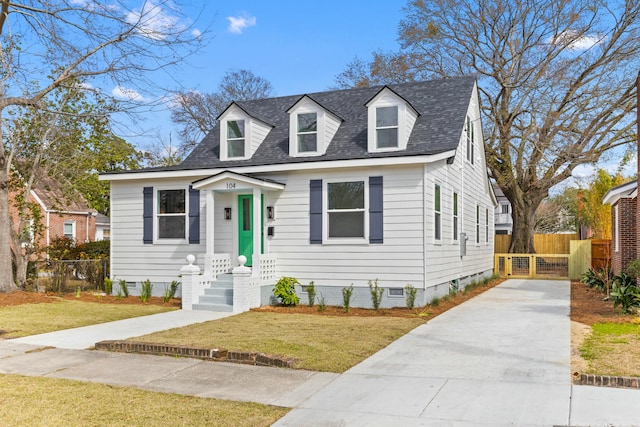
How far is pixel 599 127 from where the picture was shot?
27.6 m

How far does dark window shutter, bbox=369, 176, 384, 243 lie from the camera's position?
13.8m

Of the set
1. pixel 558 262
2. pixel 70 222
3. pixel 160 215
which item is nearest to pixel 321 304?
pixel 160 215

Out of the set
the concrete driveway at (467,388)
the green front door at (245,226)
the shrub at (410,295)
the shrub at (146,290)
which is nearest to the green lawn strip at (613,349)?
the concrete driveway at (467,388)

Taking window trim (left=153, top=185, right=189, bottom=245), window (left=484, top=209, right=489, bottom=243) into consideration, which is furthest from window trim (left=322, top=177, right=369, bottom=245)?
window (left=484, top=209, right=489, bottom=243)

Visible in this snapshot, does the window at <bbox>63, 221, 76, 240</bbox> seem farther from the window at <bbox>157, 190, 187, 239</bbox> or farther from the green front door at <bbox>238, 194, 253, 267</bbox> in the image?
the green front door at <bbox>238, 194, 253, 267</bbox>

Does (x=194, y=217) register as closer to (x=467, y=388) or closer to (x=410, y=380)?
(x=410, y=380)

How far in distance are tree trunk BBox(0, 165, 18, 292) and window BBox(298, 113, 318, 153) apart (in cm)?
835

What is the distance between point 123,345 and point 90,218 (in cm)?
3153

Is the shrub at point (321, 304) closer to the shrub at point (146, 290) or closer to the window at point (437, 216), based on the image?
the window at point (437, 216)

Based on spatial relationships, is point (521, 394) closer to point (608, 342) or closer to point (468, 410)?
point (468, 410)

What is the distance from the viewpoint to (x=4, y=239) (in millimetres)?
15938

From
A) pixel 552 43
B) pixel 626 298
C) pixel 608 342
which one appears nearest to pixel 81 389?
pixel 608 342

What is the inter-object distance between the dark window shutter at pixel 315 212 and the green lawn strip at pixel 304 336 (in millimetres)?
2494

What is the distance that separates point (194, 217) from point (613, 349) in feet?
35.6
